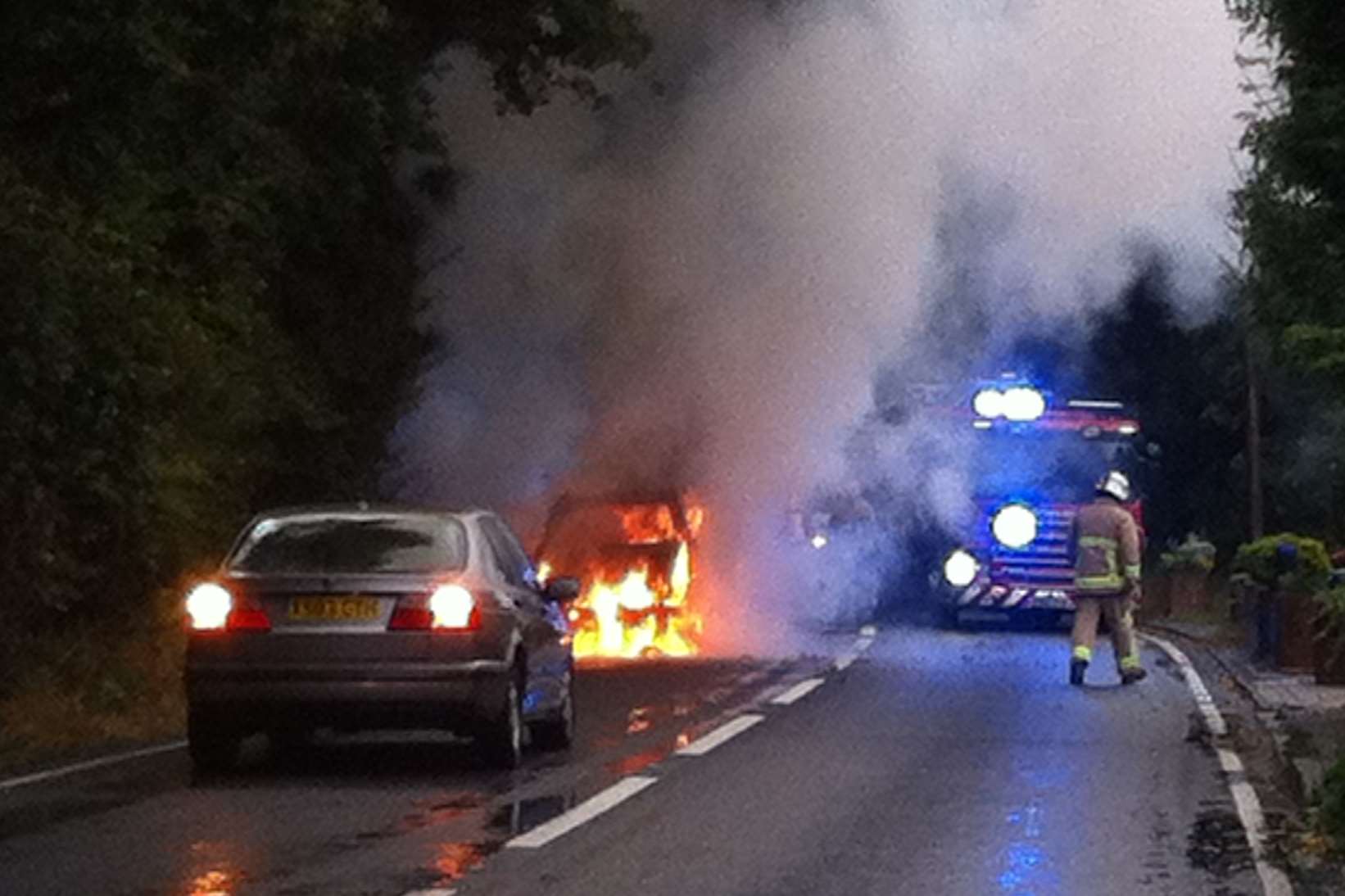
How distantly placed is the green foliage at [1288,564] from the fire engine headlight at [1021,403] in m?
4.29

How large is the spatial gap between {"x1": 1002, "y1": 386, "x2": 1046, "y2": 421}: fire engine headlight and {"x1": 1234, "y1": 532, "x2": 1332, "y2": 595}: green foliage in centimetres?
429

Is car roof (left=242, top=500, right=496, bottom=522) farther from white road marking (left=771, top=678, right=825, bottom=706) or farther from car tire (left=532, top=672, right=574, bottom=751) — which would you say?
white road marking (left=771, top=678, right=825, bottom=706)

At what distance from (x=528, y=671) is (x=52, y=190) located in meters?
5.60

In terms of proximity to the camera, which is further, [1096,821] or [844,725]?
[844,725]

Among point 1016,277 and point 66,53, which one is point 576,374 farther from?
point 66,53

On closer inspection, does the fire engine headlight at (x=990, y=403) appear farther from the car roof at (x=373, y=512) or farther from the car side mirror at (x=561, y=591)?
the car roof at (x=373, y=512)

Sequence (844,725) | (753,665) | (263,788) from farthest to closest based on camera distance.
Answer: (753,665)
(844,725)
(263,788)

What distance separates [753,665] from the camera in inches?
1063

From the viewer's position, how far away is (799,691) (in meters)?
23.8

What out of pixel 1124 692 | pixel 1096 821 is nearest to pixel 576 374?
pixel 1124 692

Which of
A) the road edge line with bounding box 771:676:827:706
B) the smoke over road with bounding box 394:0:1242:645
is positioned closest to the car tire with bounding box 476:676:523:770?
the road edge line with bounding box 771:676:827:706

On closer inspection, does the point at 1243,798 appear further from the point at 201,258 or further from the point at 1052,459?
the point at 1052,459

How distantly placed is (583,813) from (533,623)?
3081 millimetres

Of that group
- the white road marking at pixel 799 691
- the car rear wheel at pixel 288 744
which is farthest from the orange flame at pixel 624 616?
the car rear wheel at pixel 288 744
